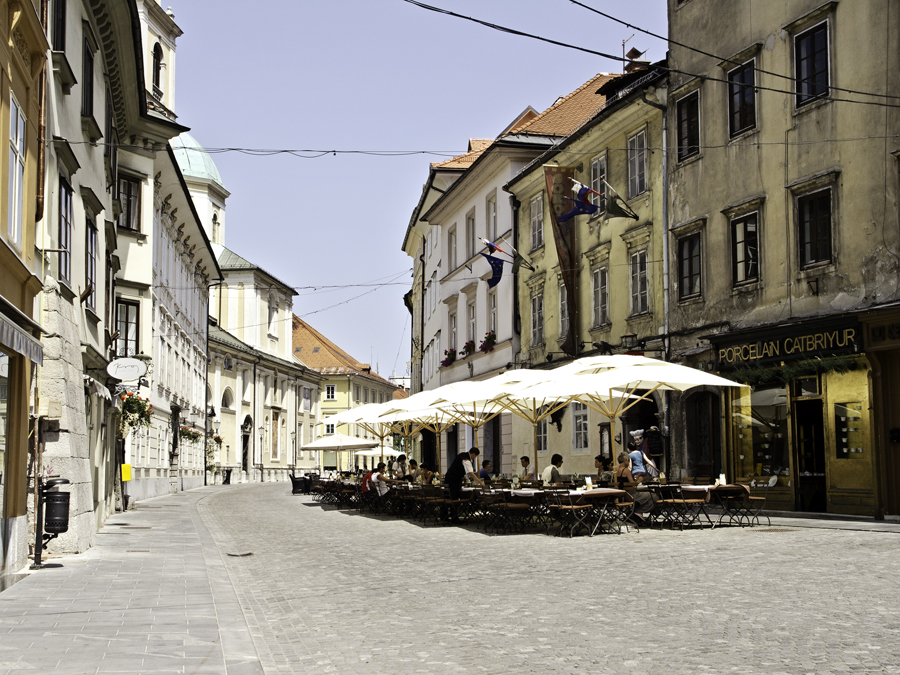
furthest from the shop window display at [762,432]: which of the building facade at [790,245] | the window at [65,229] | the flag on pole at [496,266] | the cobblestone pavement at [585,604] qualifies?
the window at [65,229]

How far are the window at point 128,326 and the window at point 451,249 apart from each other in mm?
13418

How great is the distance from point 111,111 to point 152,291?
13793mm

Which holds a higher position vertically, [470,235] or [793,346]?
[470,235]

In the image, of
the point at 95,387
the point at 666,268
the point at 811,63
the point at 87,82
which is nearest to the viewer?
the point at 95,387

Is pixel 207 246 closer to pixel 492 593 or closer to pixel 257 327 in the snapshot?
pixel 257 327

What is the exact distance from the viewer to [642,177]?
88.6 ft

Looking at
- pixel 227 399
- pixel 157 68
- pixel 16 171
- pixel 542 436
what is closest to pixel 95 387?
pixel 16 171

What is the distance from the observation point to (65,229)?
16.1m

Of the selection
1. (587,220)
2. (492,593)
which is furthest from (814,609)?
(587,220)

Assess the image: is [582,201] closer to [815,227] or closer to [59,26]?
[815,227]

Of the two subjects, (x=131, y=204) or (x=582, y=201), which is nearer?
(x=582, y=201)

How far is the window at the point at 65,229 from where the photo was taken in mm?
15586

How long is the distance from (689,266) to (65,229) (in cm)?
1440

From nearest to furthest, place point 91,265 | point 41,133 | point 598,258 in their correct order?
point 41,133
point 91,265
point 598,258
